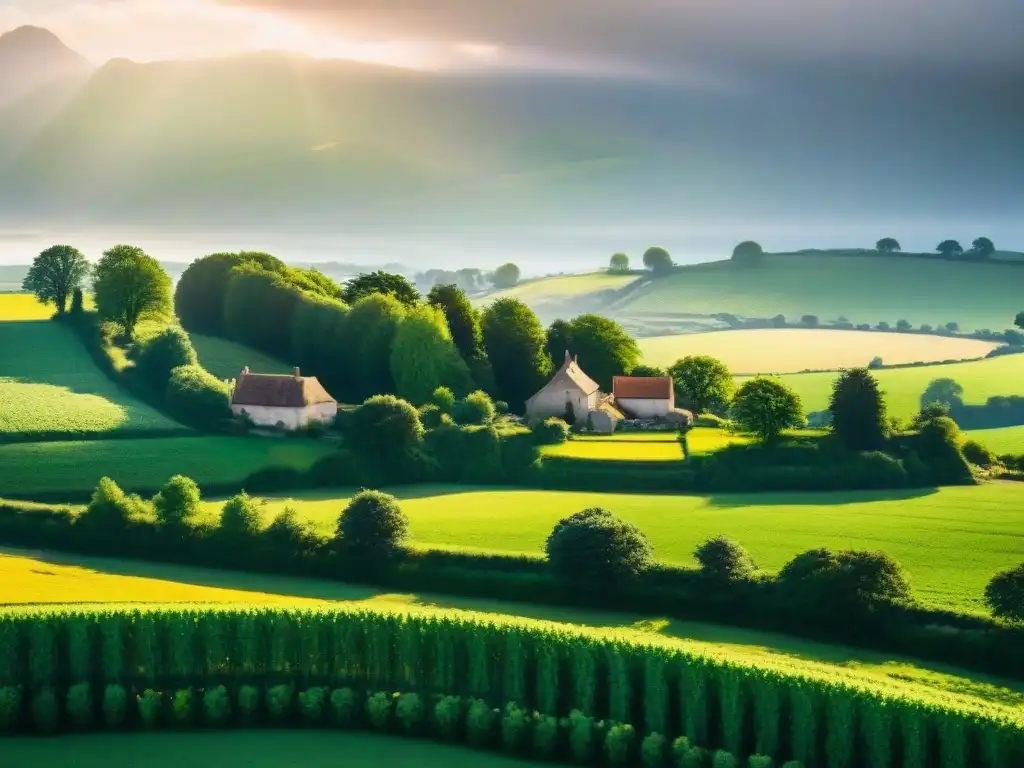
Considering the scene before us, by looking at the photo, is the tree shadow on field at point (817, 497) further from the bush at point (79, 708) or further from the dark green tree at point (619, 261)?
the dark green tree at point (619, 261)

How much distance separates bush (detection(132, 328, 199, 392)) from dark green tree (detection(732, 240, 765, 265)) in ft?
296

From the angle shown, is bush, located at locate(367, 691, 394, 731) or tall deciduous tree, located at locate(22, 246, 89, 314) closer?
bush, located at locate(367, 691, 394, 731)

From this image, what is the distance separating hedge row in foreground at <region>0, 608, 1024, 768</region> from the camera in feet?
96.5

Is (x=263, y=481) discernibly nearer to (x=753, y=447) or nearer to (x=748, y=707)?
(x=753, y=447)

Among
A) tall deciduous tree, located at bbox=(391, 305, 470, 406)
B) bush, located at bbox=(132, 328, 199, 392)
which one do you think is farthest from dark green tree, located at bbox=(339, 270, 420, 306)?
bush, located at bbox=(132, 328, 199, 392)

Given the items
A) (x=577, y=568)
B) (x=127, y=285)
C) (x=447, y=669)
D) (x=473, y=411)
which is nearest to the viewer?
(x=447, y=669)

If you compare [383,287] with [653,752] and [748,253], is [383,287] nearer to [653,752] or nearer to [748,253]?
[653,752]

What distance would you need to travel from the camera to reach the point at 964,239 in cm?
14725

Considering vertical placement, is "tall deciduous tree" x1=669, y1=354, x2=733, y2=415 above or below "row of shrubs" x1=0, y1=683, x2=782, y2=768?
above

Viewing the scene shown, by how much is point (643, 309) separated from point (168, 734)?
105 meters

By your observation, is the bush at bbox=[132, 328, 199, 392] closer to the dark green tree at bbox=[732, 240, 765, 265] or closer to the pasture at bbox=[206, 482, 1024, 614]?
the pasture at bbox=[206, 482, 1024, 614]

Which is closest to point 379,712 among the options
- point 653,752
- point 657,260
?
point 653,752

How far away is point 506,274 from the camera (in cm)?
18075

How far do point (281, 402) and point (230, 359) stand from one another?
14707 mm
